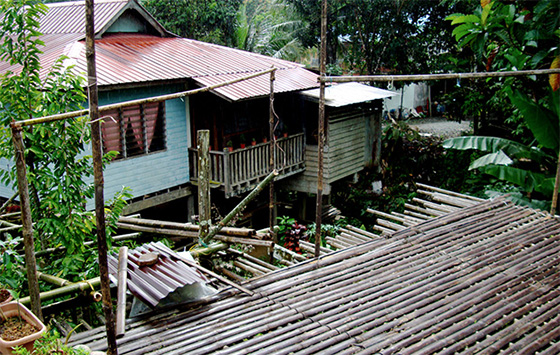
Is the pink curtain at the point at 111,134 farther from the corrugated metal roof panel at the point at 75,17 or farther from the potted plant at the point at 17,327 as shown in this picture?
the potted plant at the point at 17,327

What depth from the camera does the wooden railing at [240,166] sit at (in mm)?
11664

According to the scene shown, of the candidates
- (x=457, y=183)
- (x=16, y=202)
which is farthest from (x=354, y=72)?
(x=16, y=202)

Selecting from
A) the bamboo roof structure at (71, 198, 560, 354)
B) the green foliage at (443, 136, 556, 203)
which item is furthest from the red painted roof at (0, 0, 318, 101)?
the bamboo roof structure at (71, 198, 560, 354)

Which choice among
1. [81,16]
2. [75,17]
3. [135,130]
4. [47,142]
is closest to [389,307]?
[47,142]

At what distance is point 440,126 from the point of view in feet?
85.3

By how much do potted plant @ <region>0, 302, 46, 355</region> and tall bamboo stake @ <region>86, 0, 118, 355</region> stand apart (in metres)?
0.54

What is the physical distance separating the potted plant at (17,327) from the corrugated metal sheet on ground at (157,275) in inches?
32.5

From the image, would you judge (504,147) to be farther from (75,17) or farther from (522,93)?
(75,17)

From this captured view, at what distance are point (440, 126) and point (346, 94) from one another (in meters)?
14.0

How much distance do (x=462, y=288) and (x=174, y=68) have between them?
844 cm

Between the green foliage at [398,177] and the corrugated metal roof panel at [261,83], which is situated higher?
the corrugated metal roof panel at [261,83]

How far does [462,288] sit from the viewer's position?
16.1ft

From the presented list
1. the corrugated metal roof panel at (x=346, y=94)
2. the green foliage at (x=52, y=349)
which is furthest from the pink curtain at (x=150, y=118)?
the green foliage at (x=52, y=349)

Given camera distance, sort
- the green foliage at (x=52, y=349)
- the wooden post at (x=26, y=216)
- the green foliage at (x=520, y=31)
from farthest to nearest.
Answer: the green foliage at (x=520, y=31)
the wooden post at (x=26, y=216)
the green foliage at (x=52, y=349)
